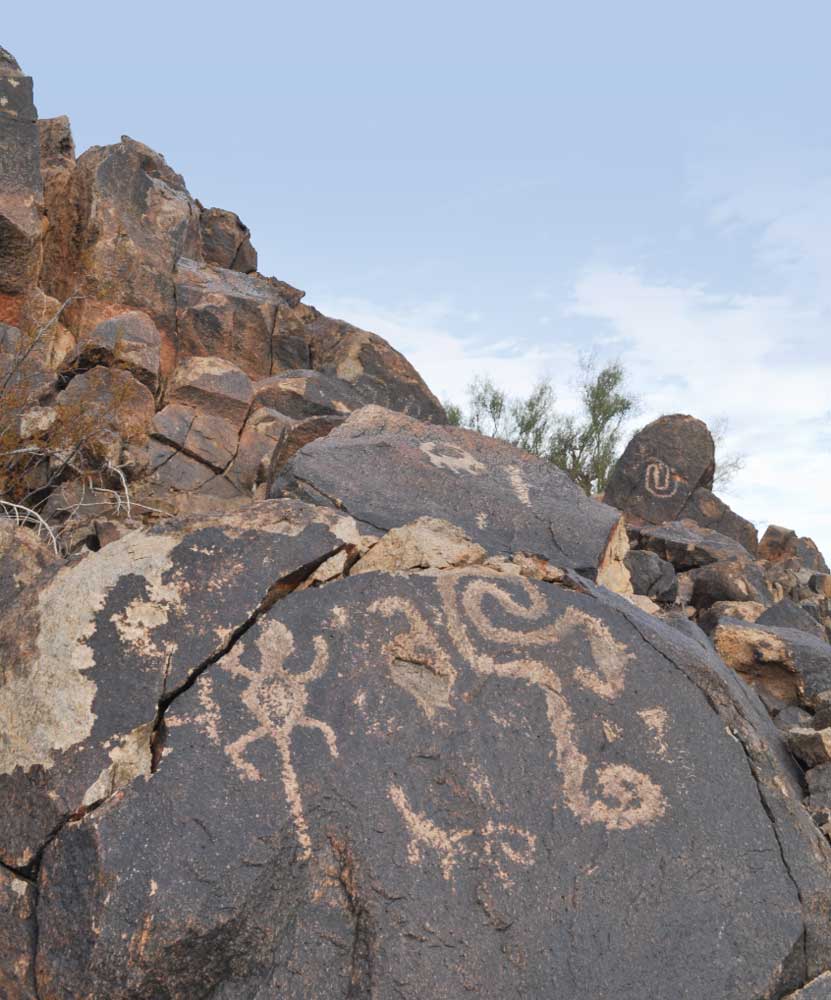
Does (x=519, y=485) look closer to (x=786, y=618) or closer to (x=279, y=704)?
(x=279, y=704)

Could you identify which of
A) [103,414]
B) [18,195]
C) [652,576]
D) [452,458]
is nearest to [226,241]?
[18,195]

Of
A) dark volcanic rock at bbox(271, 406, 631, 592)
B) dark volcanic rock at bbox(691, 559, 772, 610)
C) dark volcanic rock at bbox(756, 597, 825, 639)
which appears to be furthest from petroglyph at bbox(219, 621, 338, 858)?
dark volcanic rock at bbox(691, 559, 772, 610)

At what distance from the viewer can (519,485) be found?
4715mm

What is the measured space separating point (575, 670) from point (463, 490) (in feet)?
5.90

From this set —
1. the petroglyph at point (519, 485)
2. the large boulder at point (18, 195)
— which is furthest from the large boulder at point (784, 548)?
the petroglyph at point (519, 485)

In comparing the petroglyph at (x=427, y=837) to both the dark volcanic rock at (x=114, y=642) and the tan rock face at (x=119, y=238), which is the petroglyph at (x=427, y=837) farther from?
the tan rock face at (x=119, y=238)

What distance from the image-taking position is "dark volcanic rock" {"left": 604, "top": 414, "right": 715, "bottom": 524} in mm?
16453

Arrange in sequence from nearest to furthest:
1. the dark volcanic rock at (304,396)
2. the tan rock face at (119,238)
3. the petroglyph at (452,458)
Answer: the petroglyph at (452,458)
the dark volcanic rock at (304,396)
the tan rock face at (119,238)

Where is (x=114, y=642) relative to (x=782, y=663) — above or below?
below

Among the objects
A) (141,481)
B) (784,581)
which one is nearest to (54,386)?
(141,481)

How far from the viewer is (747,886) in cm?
256

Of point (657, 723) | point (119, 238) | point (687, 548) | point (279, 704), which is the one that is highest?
point (119, 238)

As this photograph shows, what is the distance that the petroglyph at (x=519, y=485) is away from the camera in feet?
15.0

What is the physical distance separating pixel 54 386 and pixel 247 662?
7339 millimetres
